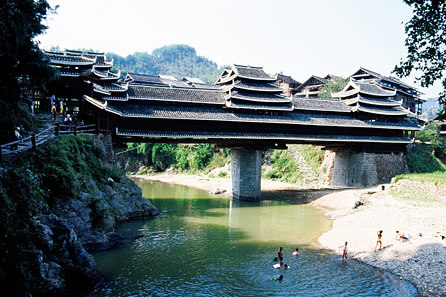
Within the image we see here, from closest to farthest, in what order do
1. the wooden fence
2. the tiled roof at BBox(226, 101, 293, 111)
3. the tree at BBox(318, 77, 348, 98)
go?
the wooden fence < the tiled roof at BBox(226, 101, 293, 111) < the tree at BBox(318, 77, 348, 98)

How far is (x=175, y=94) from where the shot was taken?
101 feet

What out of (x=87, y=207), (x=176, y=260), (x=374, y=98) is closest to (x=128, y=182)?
(x=87, y=207)

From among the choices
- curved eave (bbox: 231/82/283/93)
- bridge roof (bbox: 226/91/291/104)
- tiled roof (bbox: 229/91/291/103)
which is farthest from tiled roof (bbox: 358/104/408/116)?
curved eave (bbox: 231/82/283/93)

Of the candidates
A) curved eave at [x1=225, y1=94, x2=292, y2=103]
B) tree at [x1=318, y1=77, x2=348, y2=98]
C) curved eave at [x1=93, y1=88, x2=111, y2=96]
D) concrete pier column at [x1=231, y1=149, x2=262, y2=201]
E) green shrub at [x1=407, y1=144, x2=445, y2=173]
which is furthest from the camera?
tree at [x1=318, y1=77, x2=348, y2=98]

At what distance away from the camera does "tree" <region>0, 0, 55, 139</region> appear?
12156 millimetres

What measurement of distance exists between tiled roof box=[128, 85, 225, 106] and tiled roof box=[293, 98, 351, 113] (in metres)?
7.56

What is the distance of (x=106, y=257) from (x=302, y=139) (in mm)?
21329

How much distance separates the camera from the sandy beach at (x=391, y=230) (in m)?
15.3

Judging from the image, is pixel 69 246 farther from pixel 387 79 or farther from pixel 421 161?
pixel 387 79

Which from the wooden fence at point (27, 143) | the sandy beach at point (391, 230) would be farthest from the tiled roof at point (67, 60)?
the sandy beach at point (391, 230)

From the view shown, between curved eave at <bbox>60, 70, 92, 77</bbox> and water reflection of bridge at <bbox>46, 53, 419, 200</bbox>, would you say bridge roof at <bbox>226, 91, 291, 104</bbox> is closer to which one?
water reflection of bridge at <bbox>46, 53, 419, 200</bbox>

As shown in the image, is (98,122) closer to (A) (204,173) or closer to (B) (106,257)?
(B) (106,257)

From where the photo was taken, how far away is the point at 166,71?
18650cm

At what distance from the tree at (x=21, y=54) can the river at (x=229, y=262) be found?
7924mm
